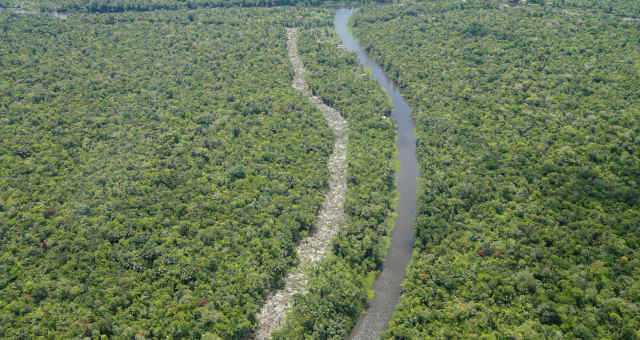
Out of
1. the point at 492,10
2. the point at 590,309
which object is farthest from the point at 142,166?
the point at 492,10

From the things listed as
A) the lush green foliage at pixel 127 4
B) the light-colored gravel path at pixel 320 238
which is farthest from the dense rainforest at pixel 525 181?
the lush green foliage at pixel 127 4

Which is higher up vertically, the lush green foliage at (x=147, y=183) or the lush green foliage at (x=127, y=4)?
the lush green foliage at (x=127, y=4)

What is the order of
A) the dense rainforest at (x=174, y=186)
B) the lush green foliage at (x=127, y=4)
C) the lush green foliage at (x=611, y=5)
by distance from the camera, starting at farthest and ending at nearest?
the lush green foliage at (x=127, y=4) → the lush green foliage at (x=611, y=5) → the dense rainforest at (x=174, y=186)

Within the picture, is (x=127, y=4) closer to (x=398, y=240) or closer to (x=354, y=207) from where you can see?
(x=354, y=207)

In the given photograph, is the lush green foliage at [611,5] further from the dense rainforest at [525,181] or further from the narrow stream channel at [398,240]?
the narrow stream channel at [398,240]

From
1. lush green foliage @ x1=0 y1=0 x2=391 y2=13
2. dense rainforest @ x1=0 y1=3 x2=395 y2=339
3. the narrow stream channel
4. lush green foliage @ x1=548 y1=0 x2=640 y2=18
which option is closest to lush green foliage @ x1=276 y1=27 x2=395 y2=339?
dense rainforest @ x1=0 y1=3 x2=395 y2=339

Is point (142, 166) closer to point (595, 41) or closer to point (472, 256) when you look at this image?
point (472, 256)
